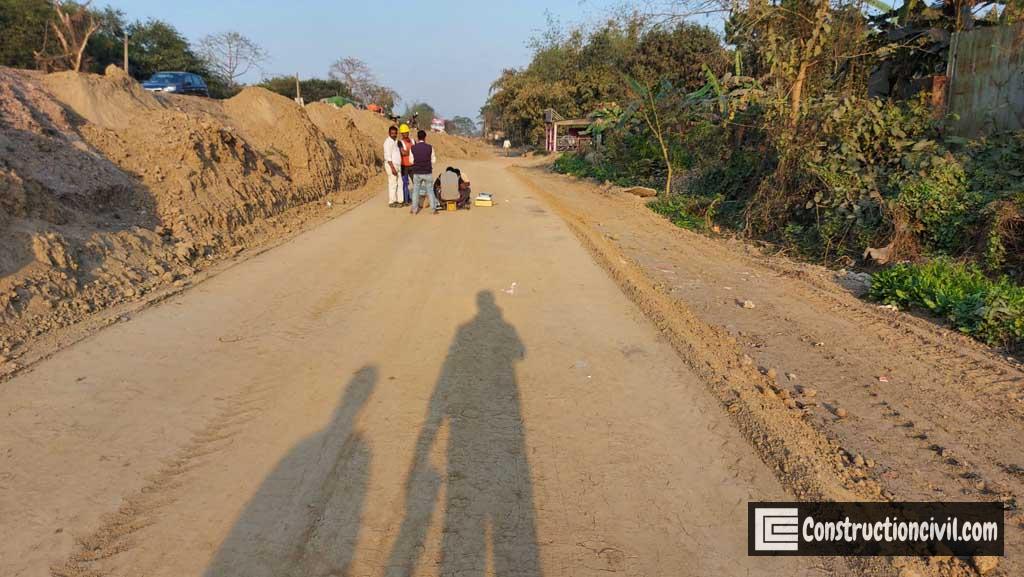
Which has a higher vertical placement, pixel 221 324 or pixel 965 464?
pixel 221 324

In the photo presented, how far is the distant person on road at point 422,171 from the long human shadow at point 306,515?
378 inches

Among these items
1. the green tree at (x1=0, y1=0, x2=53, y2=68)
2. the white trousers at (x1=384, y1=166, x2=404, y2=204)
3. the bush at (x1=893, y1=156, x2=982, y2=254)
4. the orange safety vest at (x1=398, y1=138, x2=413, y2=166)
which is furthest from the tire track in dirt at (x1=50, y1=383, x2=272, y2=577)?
the green tree at (x1=0, y1=0, x2=53, y2=68)

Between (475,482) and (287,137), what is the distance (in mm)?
15275

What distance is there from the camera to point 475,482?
346 centimetres

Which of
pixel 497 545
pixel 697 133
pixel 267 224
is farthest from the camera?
pixel 697 133

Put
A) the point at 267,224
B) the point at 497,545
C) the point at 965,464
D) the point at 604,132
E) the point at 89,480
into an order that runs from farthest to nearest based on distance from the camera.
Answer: the point at 604,132 < the point at 267,224 < the point at 965,464 < the point at 89,480 < the point at 497,545

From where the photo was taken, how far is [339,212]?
44.6 ft

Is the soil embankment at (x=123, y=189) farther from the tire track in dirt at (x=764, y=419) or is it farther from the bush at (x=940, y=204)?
the bush at (x=940, y=204)

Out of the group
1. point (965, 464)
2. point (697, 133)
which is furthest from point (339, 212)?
point (965, 464)

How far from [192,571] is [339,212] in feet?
37.8

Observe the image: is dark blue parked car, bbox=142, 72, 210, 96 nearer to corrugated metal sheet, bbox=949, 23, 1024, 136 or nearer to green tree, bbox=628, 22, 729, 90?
corrugated metal sheet, bbox=949, 23, 1024, 136

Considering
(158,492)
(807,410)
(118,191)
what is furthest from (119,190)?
(807,410)

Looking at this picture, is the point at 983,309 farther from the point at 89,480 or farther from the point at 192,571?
the point at 89,480

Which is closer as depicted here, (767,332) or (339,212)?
(767,332)
